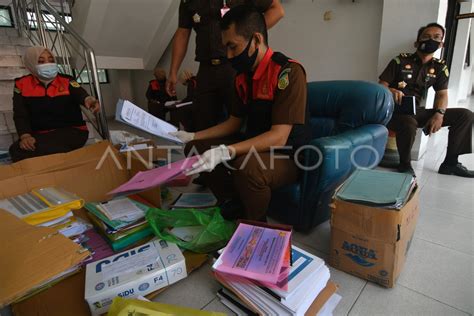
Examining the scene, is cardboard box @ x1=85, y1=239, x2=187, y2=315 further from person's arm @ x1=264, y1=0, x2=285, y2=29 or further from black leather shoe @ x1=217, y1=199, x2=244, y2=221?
person's arm @ x1=264, y1=0, x2=285, y2=29

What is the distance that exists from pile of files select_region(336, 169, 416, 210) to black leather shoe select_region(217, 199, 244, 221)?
572 mm

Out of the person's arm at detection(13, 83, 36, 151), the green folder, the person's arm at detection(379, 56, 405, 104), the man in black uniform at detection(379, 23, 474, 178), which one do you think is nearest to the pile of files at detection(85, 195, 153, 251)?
the green folder

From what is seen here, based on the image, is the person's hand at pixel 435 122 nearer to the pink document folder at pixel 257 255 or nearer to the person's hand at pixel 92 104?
the pink document folder at pixel 257 255

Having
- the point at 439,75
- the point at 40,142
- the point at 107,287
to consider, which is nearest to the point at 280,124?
the point at 107,287

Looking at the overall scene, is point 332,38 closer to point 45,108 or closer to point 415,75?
point 415,75

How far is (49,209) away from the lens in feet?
3.76

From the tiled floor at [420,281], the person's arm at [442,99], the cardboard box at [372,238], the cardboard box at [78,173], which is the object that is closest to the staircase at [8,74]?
the cardboard box at [78,173]

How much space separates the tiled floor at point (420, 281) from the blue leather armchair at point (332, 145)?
0.58 feet

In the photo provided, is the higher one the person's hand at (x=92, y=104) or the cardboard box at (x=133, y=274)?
the person's hand at (x=92, y=104)

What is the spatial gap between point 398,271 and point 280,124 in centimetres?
75

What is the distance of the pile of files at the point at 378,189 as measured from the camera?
38.5 inches

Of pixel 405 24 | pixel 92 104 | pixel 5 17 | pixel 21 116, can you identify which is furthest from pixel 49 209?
pixel 5 17

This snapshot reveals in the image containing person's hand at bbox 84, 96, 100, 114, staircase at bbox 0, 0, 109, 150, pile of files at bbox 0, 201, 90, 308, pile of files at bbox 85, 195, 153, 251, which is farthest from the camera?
staircase at bbox 0, 0, 109, 150

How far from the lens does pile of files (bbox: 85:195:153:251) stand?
1.23 meters
